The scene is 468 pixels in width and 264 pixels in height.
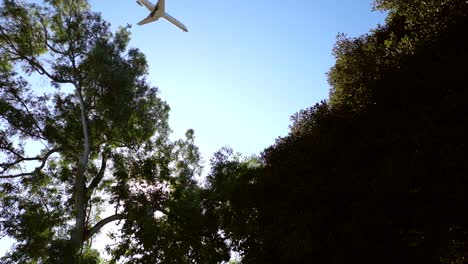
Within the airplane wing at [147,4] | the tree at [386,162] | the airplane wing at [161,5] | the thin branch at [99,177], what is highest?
the airplane wing at [147,4]

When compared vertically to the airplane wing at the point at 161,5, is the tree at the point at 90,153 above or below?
below

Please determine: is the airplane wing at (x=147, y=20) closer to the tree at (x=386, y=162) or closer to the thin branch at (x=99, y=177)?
the thin branch at (x=99, y=177)

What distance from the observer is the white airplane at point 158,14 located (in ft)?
64.2

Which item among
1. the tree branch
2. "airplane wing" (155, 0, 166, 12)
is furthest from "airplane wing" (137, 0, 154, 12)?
the tree branch

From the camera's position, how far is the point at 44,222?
15.8 metres

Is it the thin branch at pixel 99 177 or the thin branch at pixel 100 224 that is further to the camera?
the thin branch at pixel 99 177

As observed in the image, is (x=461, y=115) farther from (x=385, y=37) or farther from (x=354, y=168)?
(x=385, y=37)

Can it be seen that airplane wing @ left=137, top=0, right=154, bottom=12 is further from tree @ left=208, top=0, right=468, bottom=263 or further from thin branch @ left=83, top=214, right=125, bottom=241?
thin branch @ left=83, top=214, right=125, bottom=241


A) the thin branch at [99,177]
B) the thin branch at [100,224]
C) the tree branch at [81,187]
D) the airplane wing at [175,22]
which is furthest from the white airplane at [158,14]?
the thin branch at [100,224]

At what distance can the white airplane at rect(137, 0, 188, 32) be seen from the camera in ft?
64.2

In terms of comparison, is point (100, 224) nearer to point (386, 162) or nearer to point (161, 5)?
point (161, 5)

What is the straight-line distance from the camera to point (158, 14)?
65.1ft

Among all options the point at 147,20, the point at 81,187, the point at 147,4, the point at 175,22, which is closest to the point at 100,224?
the point at 81,187

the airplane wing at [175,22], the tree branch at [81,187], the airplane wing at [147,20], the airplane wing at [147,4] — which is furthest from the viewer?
the airplane wing at [175,22]
